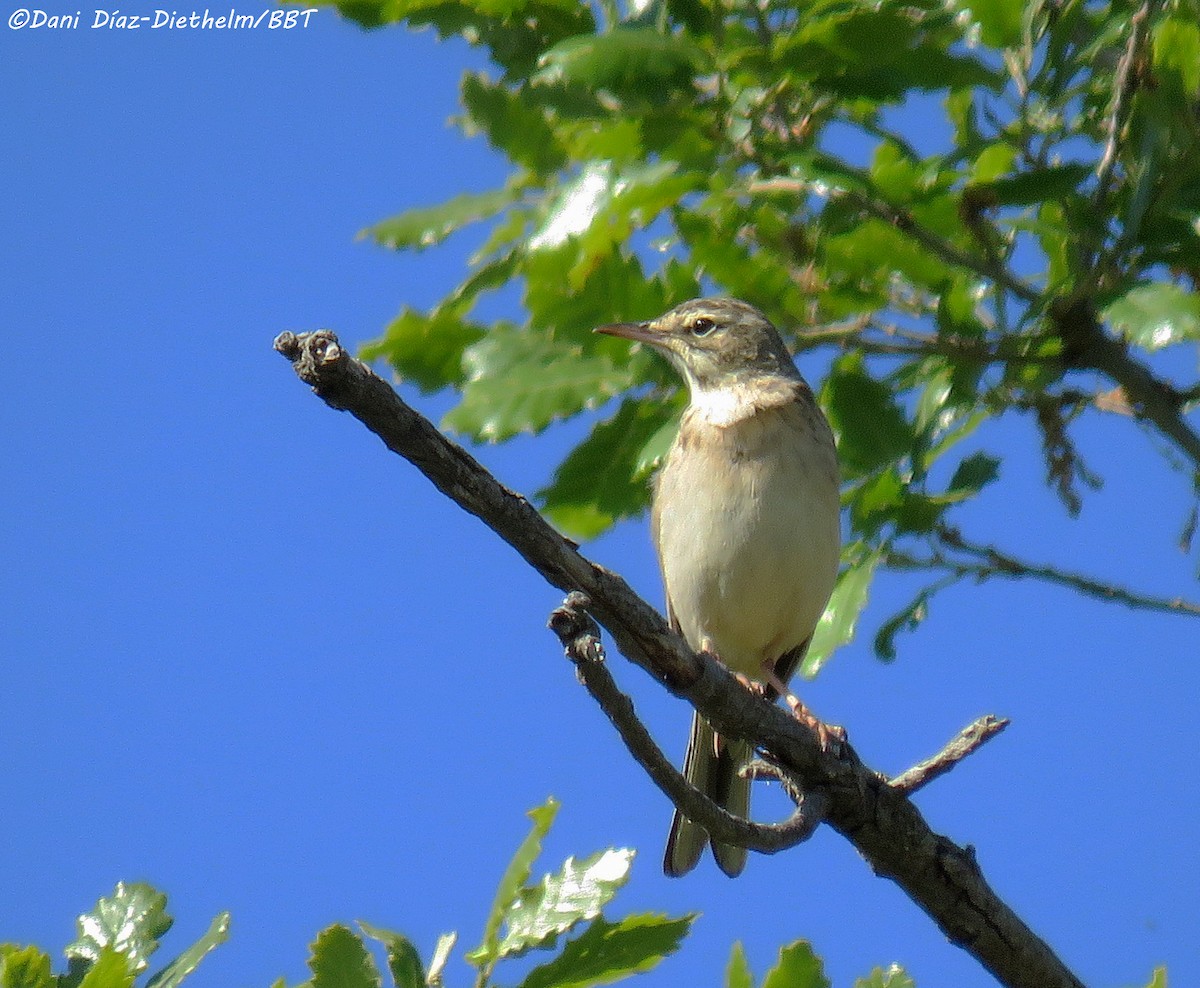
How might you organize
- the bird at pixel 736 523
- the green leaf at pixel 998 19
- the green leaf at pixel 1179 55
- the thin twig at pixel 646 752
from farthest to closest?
the bird at pixel 736 523, the green leaf at pixel 998 19, the green leaf at pixel 1179 55, the thin twig at pixel 646 752

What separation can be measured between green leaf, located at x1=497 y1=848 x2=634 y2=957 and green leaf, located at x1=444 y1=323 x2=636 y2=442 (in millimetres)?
1676

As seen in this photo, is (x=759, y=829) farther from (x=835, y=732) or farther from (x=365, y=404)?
(x=365, y=404)

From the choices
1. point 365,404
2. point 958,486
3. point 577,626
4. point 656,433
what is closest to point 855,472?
point 958,486

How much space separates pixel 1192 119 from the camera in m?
4.48

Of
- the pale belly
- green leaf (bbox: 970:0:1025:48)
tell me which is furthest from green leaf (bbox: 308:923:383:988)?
the pale belly

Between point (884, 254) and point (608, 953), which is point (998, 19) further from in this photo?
point (608, 953)

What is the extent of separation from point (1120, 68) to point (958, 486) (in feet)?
4.78

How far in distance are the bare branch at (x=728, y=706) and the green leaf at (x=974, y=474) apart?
0.99 m

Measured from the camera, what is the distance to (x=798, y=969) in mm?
3871

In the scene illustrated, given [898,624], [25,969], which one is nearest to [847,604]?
[898,624]

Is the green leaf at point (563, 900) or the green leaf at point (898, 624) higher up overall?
the green leaf at point (898, 624)

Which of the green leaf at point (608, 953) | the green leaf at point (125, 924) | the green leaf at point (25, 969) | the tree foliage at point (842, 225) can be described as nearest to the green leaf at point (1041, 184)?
the tree foliage at point (842, 225)

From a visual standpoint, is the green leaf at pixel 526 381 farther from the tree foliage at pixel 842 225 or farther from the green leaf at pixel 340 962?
the green leaf at pixel 340 962

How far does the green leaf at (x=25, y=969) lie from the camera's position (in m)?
3.28
